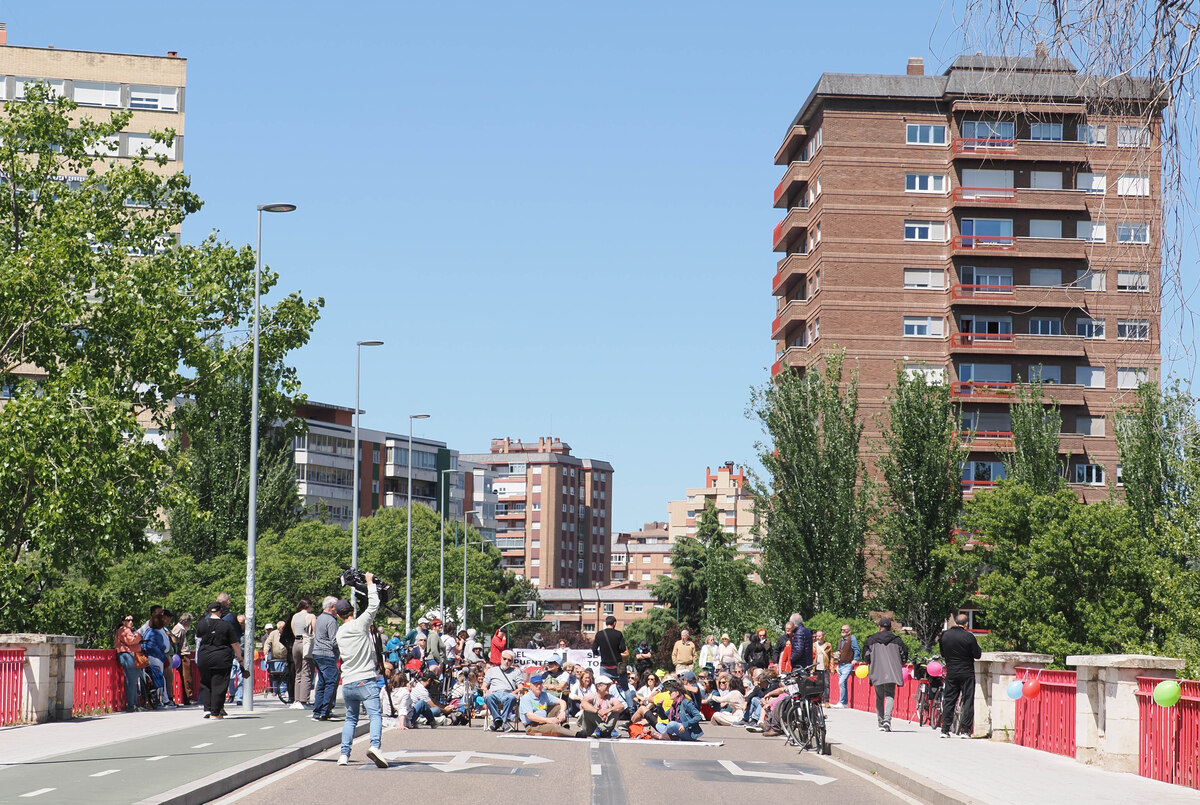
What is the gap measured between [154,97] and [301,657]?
2560 inches

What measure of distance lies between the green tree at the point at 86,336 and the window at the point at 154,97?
46780 mm

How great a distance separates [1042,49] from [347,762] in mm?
13016

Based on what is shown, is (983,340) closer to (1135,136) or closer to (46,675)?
(46,675)

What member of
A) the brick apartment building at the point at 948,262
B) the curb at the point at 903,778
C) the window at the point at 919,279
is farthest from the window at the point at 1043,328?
the curb at the point at 903,778

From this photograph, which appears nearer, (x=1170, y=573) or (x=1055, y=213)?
(x=1170, y=573)

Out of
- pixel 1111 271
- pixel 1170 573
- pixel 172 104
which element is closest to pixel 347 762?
pixel 1111 271

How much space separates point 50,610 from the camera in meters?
33.3

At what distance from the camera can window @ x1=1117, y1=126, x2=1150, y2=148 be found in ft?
19.8

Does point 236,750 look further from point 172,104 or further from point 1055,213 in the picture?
point 172,104

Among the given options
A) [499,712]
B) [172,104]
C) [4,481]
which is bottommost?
[499,712]

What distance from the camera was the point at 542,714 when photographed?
24.3 meters

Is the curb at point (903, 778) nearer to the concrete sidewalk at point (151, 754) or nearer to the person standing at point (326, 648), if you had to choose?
the concrete sidewalk at point (151, 754)

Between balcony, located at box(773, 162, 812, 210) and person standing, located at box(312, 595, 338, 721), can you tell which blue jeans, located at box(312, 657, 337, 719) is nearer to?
person standing, located at box(312, 595, 338, 721)

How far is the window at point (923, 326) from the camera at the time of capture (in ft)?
250
